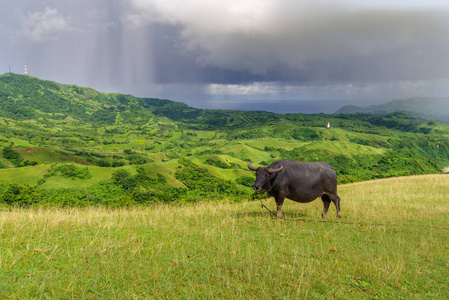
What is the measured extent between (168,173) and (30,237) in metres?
84.4

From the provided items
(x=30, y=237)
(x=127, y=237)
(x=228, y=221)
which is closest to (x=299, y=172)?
(x=228, y=221)

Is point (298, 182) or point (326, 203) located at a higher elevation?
point (298, 182)

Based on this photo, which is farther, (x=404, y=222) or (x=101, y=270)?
(x=404, y=222)

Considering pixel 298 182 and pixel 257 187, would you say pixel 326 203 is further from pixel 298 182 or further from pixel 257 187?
pixel 257 187

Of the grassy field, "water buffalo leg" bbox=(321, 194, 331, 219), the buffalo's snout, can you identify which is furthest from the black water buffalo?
the grassy field

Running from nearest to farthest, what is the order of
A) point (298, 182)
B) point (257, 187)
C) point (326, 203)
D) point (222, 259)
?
point (222, 259) < point (257, 187) < point (298, 182) < point (326, 203)

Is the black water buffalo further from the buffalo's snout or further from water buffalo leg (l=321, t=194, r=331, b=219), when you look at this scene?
the buffalo's snout

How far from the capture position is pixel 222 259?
268 inches

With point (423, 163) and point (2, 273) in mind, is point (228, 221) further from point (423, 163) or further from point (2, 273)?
point (423, 163)

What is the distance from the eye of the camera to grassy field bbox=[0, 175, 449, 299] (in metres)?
5.39

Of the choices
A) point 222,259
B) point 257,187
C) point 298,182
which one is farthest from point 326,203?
point 222,259

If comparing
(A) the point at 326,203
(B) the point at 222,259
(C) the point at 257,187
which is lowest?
(A) the point at 326,203

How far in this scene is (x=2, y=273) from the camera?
18.4 feet

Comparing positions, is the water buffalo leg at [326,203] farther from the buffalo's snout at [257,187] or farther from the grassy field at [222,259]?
the buffalo's snout at [257,187]
